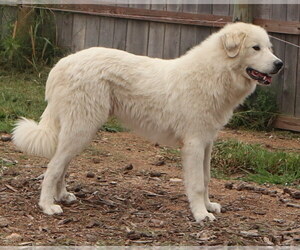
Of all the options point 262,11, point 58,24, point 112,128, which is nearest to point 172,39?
point 262,11

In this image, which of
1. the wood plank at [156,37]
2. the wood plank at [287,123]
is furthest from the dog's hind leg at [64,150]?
the wood plank at [156,37]

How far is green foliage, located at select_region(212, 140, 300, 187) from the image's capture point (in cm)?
820

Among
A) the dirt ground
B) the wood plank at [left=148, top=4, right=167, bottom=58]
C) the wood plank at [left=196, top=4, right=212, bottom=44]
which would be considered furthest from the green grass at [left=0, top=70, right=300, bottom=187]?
the wood plank at [left=196, top=4, right=212, bottom=44]

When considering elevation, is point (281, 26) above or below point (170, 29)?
above

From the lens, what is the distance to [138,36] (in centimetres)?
1194

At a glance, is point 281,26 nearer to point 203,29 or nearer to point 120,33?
point 203,29

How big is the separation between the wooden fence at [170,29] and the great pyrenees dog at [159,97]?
3841 mm

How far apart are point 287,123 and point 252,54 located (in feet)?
13.5

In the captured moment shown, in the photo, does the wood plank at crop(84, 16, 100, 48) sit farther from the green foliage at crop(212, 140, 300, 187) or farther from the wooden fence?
the green foliage at crop(212, 140, 300, 187)

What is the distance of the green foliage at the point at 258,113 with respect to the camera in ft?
34.5

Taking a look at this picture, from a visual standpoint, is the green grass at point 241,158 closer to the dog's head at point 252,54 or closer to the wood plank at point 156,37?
the dog's head at point 252,54

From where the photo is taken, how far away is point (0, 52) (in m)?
12.6

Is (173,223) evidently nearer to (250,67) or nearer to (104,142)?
(250,67)

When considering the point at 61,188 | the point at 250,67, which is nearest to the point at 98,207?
the point at 61,188
